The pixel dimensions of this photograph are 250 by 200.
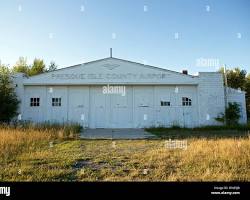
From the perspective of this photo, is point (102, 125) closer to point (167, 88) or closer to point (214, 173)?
point (167, 88)

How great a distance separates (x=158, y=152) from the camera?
684 cm

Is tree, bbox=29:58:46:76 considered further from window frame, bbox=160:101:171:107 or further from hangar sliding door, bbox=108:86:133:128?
window frame, bbox=160:101:171:107

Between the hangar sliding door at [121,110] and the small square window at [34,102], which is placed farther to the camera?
the small square window at [34,102]

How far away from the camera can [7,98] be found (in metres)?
15.5

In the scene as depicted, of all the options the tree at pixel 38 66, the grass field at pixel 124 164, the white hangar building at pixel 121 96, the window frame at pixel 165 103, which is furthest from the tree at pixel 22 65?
the grass field at pixel 124 164

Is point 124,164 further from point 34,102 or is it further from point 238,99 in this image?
point 238,99

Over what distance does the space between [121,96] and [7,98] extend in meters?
6.47

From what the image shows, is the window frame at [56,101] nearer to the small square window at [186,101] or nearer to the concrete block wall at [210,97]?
the small square window at [186,101]

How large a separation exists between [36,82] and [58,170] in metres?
13.1

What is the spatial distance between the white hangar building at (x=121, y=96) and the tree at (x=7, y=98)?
66 cm

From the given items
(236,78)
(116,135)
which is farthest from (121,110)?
(236,78)

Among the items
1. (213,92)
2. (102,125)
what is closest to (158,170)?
(102,125)

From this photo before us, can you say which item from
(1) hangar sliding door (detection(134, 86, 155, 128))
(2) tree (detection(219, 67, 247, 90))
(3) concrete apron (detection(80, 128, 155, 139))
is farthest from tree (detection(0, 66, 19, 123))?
(2) tree (detection(219, 67, 247, 90))

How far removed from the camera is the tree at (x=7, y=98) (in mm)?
15242
